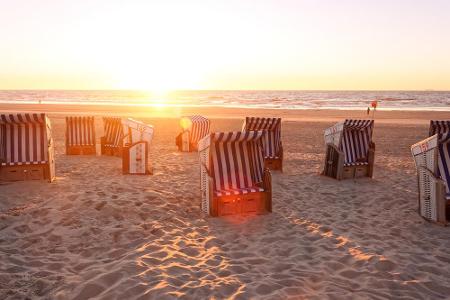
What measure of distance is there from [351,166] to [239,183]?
15.1ft

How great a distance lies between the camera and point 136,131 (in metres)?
11.8

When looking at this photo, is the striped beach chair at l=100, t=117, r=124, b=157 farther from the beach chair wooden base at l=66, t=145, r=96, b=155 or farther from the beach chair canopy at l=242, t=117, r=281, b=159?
the beach chair canopy at l=242, t=117, r=281, b=159

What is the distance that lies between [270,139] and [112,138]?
598 centimetres

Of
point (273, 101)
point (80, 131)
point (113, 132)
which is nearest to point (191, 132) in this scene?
point (113, 132)

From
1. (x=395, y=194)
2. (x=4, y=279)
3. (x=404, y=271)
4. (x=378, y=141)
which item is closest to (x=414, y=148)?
(x=395, y=194)

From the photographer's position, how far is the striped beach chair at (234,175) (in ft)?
24.1

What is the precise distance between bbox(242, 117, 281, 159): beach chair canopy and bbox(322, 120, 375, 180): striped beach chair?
156cm

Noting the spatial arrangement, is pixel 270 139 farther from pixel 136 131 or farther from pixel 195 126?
pixel 195 126

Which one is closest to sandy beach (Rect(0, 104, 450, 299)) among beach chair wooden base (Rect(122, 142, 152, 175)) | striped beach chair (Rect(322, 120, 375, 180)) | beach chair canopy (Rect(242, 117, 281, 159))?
beach chair wooden base (Rect(122, 142, 152, 175))

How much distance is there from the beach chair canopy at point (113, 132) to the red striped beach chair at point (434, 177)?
9876 millimetres

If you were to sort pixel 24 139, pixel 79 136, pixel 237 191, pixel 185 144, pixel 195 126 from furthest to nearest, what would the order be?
pixel 195 126 → pixel 185 144 → pixel 79 136 → pixel 24 139 → pixel 237 191

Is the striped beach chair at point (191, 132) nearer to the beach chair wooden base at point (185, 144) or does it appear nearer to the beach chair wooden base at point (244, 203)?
the beach chair wooden base at point (185, 144)

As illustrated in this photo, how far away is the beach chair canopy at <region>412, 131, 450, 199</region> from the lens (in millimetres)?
7117

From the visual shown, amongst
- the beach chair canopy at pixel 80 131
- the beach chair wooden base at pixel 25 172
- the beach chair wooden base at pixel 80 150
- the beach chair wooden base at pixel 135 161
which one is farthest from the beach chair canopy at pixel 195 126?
the beach chair wooden base at pixel 25 172
